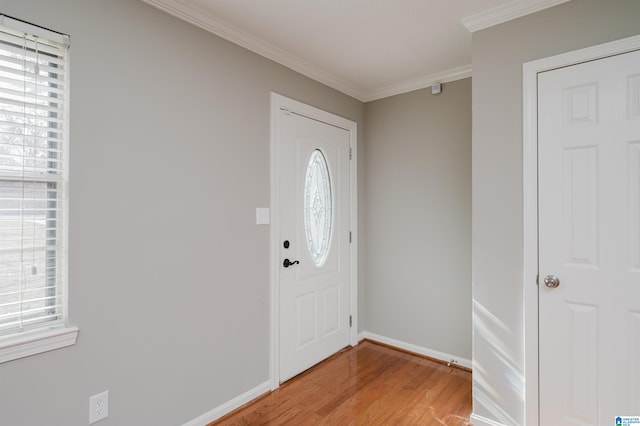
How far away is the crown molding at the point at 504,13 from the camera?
189 cm

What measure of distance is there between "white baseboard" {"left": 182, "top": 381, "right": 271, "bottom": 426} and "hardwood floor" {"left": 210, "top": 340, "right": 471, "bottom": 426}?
34 millimetres

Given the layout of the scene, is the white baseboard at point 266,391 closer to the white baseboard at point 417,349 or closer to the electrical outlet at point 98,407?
the white baseboard at point 417,349

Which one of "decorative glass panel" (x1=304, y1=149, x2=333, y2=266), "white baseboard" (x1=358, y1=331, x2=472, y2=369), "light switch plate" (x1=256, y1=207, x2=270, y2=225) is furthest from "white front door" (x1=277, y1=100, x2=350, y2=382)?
"white baseboard" (x1=358, y1=331, x2=472, y2=369)

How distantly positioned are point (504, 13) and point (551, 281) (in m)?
1.60

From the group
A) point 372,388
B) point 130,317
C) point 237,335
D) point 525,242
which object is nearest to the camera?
point 130,317

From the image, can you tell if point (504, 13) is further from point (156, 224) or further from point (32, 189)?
point (32, 189)

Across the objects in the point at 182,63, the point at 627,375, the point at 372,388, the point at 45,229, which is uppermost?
the point at 182,63

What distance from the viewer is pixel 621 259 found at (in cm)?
170

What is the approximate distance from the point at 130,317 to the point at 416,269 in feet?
7.85

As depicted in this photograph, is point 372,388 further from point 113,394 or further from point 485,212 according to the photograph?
point 113,394

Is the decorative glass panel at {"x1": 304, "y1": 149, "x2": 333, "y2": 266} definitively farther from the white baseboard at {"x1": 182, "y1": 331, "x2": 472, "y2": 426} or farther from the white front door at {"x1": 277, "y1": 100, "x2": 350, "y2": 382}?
the white baseboard at {"x1": 182, "y1": 331, "x2": 472, "y2": 426}

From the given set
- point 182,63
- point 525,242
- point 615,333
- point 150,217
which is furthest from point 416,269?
point 182,63

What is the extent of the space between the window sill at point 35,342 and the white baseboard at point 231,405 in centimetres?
91

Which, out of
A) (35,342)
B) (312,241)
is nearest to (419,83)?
(312,241)
